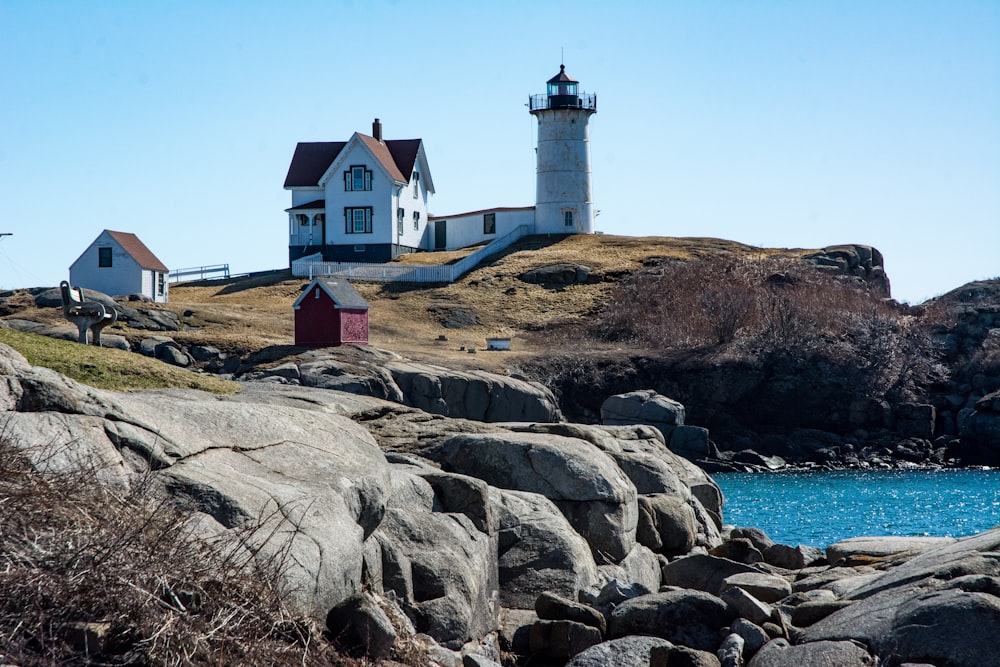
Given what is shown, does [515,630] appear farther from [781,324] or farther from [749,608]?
[781,324]

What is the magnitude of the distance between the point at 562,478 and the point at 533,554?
77.3 inches

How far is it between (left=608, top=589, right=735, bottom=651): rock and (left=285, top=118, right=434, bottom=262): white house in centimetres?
6189

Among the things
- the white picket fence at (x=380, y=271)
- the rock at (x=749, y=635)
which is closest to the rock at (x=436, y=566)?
the rock at (x=749, y=635)

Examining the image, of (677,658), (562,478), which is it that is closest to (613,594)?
(677,658)

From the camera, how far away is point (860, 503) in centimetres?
4209

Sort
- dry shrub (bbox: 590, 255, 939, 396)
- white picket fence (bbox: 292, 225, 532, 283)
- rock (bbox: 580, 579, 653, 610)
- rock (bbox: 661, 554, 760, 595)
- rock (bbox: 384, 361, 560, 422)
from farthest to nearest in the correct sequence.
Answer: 1. white picket fence (bbox: 292, 225, 532, 283)
2. dry shrub (bbox: 590, 255, 939, 396)
3. rock (bbox: 384, 361, 560, 422)
4. rock (bbox: 661, 554, 760, 595)
5. rock (bbox: 580, 579, 653, 610)

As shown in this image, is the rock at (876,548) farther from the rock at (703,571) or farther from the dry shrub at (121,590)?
the dry shrub at (121,590)

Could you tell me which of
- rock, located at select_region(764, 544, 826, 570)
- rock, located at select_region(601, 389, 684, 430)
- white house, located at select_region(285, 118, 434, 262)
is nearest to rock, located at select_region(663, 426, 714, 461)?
rock, located at select_region(601, 389, 684, 430)

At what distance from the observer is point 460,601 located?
11.6 m

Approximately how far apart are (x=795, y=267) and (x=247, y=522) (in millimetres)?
64190

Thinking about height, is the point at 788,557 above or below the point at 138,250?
below

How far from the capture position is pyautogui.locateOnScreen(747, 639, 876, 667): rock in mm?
11047

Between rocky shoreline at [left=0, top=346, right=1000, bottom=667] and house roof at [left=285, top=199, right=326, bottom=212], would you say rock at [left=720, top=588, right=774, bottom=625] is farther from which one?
house roof at [left=285, top=199, right=326, bottom=212]

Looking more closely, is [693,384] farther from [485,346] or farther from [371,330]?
[371,330]
